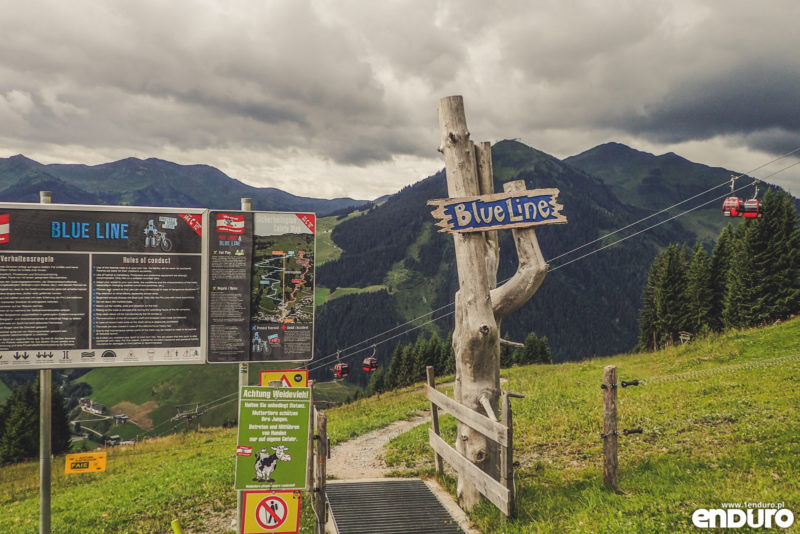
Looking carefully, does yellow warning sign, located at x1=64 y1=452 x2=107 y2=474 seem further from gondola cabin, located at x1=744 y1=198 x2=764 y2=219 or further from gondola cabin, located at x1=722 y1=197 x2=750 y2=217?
gondola cabin, located at x1=722 y1=197 x2=750 y2=217

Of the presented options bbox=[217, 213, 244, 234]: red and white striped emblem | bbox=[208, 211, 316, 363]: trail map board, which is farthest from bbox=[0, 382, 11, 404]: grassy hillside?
bbox=[217, 213, 244, 234]: red and white striped emblem

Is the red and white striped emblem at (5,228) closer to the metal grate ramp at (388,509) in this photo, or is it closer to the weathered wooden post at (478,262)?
the weathered wooden post at (478,262)

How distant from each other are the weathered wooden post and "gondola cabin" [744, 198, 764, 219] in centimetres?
1962

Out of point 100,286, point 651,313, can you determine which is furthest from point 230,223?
point 651,313

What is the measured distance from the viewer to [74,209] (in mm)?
7695

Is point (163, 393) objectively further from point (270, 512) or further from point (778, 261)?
point (270, 512)

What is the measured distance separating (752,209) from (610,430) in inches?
806

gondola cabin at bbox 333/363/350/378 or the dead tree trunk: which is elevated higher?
the dead tree trunk

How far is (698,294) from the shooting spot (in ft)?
167

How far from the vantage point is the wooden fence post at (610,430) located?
8.54 metres

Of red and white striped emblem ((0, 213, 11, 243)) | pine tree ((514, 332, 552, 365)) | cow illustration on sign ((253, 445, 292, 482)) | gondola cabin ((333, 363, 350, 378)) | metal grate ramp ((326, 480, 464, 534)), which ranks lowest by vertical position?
pine tree ((514, 332, 552, 365))

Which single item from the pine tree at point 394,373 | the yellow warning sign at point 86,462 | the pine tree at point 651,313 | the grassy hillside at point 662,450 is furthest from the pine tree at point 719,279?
the yellow warning sign at point 86,462

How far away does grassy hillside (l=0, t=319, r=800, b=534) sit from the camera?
24.8 feet

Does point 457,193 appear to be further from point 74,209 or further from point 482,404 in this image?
point 74,209
